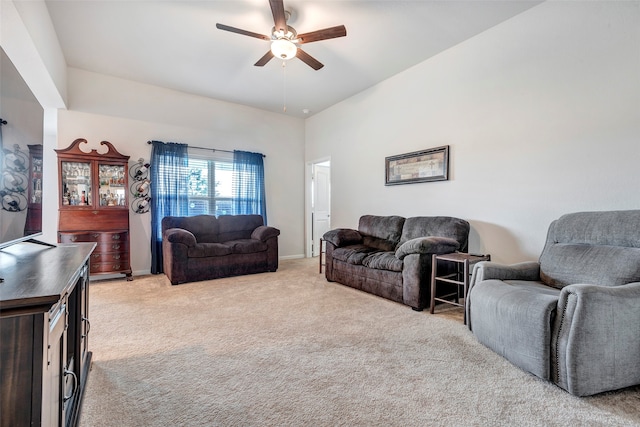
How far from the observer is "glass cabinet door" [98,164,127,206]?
419 centimetres

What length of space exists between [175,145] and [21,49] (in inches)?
87.3

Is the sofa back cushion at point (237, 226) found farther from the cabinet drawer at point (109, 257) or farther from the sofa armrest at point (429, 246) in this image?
the sofa armrest at point (429, 246)

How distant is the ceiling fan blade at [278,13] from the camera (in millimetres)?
2406

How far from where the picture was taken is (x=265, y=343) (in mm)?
2234

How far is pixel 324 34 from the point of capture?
2768 mm

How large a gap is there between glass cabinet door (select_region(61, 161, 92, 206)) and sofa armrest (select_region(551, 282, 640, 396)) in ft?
17.1

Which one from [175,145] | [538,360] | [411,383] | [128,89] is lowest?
[411,383]

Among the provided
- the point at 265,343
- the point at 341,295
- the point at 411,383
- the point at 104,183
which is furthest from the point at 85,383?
the point at 104,183

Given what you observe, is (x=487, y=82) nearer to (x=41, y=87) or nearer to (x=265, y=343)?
(x=265, y=343)

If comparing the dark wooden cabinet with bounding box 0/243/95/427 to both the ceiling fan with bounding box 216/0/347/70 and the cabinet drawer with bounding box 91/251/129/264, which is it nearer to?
the ceiling fan with bounding box 216/0/347/70

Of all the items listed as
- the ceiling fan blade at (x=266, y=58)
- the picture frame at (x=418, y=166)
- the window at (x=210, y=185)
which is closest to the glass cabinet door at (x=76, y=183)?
the window at (x=210, y=185)

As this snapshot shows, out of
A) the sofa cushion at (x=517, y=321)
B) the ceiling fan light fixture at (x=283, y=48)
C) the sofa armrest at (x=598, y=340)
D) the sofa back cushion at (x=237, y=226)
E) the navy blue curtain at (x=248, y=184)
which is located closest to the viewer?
the sofa armrest at (x=598, y=340)

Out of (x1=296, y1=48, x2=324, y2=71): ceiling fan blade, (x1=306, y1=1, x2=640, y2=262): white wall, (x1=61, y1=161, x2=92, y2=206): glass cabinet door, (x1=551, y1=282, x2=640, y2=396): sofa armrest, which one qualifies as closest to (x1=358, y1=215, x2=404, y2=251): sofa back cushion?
(x1=306, y1=1, x2=640, y2=262): white wall

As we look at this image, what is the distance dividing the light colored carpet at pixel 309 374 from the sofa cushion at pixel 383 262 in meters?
0.43
